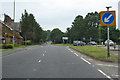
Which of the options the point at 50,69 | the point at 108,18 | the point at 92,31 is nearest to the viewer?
the point at 50,69

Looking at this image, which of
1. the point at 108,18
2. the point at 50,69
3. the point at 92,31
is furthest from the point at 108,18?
the point at 92,31

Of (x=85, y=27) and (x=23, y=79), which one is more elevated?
(x=85, y=27)

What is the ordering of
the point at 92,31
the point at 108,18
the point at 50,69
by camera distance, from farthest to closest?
the point at 92,31, the point at 108,18, the point at 50,69

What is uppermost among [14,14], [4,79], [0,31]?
[14,14]

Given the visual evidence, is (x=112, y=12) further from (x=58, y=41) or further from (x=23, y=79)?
(x=58, y=41)

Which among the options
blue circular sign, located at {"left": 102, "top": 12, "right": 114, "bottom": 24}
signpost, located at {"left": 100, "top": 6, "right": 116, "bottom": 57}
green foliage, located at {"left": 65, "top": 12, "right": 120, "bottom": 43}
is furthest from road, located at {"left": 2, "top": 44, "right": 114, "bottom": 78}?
green foliage, located at {"left": 65, "top": 12, "right": 120, "bottom": 43}

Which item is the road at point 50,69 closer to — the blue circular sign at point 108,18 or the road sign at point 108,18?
the road sign at point 108,18

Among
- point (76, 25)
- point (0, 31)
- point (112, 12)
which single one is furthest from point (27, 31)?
point (112, 12)

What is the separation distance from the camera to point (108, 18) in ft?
52.5

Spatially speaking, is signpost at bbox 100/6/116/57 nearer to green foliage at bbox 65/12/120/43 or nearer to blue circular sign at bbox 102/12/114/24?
blue circular sign at bbox 102/12/114/24

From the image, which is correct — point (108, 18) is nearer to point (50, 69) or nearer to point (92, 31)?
point (50, 69)

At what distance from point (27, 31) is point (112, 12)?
2801 inches

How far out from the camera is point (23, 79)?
26.1 feet

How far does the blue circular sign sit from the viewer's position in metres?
15.9
